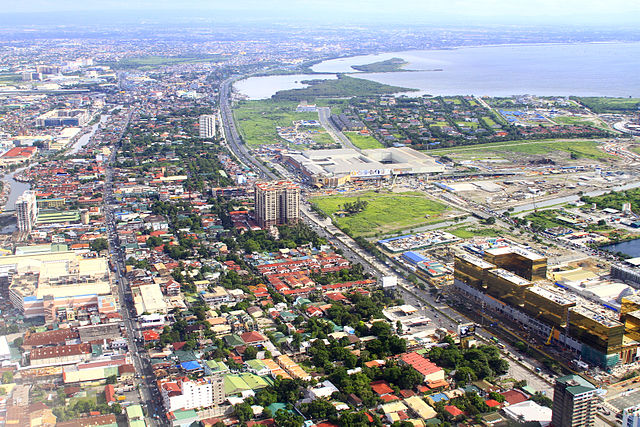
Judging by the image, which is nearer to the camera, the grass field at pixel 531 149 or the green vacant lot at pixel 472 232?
the green vacant lot at pixel 472 232

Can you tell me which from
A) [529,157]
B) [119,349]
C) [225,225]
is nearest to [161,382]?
[119,349]

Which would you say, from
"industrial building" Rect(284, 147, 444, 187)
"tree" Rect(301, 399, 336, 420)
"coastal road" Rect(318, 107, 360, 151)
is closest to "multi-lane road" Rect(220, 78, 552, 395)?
"industrial building" Rect(284, 147, 444, 187)

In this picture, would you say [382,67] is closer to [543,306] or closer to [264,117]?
[264,117]

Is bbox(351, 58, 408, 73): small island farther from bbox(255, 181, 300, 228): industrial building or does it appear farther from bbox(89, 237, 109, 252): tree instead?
bbox(89, 237, 109, 252): tree

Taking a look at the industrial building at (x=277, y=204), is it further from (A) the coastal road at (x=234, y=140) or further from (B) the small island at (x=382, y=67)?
(B) the small island at (x=382, y=67)

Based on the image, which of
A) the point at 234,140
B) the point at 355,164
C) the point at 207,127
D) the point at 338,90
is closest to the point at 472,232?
the point at 355,164

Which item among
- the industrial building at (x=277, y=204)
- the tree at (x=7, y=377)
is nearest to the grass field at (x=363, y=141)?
the industrial building at (x=277, y=204)

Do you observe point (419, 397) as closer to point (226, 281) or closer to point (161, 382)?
point (161, 382)
